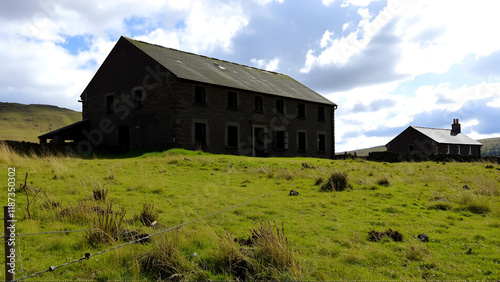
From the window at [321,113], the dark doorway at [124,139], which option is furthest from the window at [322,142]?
the dark doorway at [124,139]

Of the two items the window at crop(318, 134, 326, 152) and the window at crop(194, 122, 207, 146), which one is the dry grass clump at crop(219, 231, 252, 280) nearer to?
the window at crop(194, 122, 207, 146)

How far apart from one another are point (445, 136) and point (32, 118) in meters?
116

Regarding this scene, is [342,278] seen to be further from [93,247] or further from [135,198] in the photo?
[135,198]

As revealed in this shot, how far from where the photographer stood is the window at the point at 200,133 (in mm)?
26625

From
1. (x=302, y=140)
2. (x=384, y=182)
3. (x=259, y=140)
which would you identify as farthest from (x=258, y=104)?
(x=384, y=182)

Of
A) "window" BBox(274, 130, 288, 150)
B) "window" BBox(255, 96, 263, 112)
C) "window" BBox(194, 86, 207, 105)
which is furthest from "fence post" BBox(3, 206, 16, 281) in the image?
"window" BBox(274, 130, 288, 150)

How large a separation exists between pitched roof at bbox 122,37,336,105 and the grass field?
49.7 feet

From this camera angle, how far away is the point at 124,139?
97.0 ft

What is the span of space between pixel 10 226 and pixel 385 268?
5170 mm

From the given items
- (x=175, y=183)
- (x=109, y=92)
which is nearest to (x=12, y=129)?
(x=109, y=92)

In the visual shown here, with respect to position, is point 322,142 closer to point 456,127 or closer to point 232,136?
point 232,136

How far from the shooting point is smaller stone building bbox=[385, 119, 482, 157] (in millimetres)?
55000

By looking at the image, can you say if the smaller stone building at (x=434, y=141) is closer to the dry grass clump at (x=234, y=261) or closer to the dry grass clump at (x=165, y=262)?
the dry grass clump at (x=234, y=261)

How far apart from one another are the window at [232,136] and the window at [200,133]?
7.67 ft
